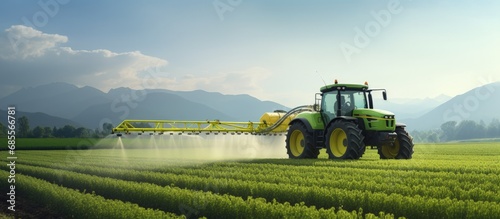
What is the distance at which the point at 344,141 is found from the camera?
18.9 m

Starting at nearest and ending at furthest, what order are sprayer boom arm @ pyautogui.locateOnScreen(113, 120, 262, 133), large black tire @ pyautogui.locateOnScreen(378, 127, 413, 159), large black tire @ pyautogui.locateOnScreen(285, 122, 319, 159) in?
large black tire @ pyautogui.locateOnScreen(378, 127, 413, 159) < large black tire @ pyautogui.locateOnScreen(285, 122, 319, 159) < sprayer boom arm @ pyautogui.locateOnScreen(113, 120, 262, 133)

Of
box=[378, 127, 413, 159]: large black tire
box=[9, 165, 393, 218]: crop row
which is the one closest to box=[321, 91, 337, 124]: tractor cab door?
box=[378, 127, 413, 159]: large black tire

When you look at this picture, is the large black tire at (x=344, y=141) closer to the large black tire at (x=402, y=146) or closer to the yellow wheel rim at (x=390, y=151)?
the large black tire at (x=402, y=146)

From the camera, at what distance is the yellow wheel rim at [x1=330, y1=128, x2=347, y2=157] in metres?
18.9

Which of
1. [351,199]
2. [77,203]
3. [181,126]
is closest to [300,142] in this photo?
[181,126]

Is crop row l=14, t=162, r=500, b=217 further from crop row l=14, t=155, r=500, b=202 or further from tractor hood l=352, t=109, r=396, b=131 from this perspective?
tractor hood l=352, t=109, r=396, b=131

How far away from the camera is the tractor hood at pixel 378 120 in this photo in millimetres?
18453

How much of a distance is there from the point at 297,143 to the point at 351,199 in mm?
12237

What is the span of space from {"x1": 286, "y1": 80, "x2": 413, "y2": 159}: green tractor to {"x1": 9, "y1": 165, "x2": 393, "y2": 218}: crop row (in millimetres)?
8410

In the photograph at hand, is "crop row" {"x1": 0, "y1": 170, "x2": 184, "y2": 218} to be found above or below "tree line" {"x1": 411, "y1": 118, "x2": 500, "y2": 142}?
below

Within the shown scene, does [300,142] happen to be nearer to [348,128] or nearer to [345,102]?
[345,102]

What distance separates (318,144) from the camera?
20234mm

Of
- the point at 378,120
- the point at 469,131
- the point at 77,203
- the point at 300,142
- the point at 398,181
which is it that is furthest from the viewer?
the point at 469,131

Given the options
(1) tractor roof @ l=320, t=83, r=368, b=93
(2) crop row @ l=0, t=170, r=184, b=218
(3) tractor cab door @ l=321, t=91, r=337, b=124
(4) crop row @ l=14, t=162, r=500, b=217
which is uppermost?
(1) tractor roof @ l=320, t=83, r=368, b=93
